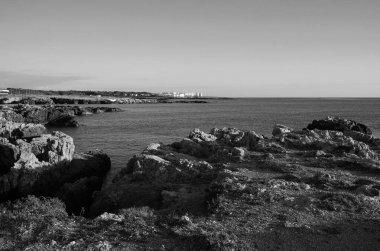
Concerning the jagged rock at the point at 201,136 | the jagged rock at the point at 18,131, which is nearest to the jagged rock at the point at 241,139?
the jagged rock at the point at 201,136

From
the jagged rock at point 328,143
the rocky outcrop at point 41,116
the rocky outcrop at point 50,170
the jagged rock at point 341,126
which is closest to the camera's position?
the rocky outcrop at point 50,170

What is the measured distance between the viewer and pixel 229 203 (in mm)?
18188

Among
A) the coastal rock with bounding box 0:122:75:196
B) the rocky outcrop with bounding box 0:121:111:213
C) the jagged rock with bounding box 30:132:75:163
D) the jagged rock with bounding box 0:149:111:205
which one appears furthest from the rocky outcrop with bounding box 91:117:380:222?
the jagged rock with bounding box 30:132:75:163

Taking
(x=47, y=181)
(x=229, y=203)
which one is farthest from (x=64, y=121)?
(x=229, y=203)

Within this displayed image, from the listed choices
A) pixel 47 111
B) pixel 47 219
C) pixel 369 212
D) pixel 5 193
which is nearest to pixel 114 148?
pixel 5 193

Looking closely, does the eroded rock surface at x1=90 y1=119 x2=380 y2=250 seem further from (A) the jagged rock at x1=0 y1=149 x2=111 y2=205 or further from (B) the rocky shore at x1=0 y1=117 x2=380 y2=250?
(A) the jagged rock at x1=0 y1=149 x2=111 y2=205

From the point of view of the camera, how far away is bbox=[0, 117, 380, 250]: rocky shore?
14.1 metres

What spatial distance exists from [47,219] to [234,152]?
17226 millimetres

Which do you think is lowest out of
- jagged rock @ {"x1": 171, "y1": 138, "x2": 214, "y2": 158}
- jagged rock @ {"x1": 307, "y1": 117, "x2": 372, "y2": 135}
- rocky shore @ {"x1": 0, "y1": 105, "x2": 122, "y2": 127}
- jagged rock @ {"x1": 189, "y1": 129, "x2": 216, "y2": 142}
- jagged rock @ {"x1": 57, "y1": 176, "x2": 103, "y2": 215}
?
jagged rock @ {"x1": 57, "y1": 176, "x2": 103, "y2": 215}

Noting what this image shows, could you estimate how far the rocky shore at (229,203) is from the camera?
14117 mm

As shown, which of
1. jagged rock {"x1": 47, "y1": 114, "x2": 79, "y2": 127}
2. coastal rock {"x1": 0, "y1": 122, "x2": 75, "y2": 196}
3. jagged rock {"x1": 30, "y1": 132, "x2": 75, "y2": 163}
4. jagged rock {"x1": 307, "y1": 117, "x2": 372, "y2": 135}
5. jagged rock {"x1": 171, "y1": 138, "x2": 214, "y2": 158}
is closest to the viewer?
coastal rock {"x1": 0, "y1": 122, "x2": 75, "y2": 196}

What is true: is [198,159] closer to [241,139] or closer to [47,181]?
[241,139]

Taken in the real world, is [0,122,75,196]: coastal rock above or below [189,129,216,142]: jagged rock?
below

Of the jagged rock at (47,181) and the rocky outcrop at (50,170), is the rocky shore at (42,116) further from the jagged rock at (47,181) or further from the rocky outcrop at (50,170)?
the jagged rock at (47,181)
